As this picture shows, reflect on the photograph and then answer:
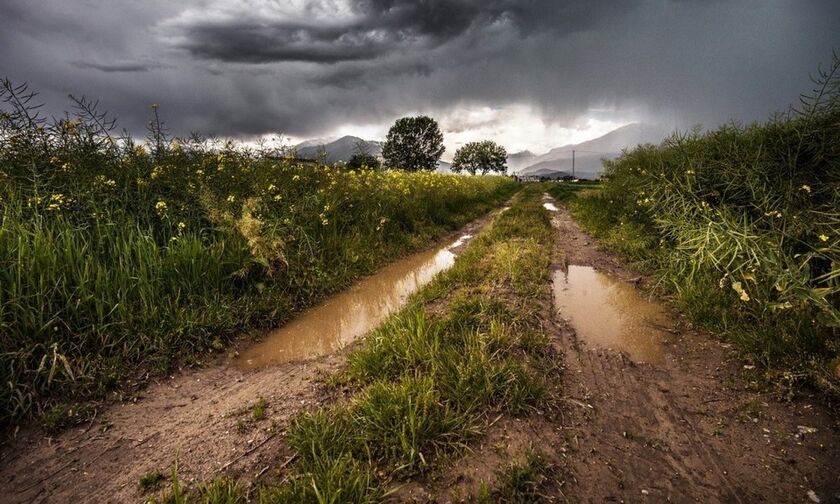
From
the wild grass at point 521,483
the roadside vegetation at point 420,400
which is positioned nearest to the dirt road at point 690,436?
the wild grass at point 521,483

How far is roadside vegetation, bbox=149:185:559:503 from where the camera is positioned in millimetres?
2264

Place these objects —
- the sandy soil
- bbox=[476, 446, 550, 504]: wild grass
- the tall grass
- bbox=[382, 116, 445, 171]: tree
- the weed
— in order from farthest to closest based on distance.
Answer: bbox=[382, 116, 445, 171]: tree → the tall grass → the weed → the sandy soil → bbox=[476, 446, 550, 504]: wild grass

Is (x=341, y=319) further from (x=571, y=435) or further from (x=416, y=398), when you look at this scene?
(x=571, y=435)

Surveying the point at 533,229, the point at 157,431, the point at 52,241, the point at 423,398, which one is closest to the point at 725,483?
the point at 423,398

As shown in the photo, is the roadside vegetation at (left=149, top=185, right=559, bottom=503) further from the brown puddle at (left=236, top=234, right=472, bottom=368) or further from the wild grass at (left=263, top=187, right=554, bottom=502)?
the brown puddle at (left=236, top=234, right=472, bottom=368)

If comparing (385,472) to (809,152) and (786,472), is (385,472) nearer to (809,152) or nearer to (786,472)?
(786,472)

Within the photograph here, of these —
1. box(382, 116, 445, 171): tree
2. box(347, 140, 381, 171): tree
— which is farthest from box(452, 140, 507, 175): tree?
box(347, 140, 381, 171): tree

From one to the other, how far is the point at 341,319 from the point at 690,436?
4.08m

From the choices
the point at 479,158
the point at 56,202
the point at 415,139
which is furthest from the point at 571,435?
the point at 479,158

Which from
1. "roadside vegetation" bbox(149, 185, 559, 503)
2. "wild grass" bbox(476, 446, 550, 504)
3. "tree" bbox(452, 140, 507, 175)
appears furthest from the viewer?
"tree" bbox(452, 140, 507, 175)

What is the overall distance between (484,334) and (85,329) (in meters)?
4.10

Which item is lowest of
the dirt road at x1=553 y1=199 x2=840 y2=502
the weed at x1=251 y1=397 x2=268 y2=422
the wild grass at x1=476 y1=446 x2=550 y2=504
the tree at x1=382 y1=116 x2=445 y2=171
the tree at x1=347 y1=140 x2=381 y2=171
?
the dirt road at x1=553 y1=199 x2=840 y2=502

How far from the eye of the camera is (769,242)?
149 inches

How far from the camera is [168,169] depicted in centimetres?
605
